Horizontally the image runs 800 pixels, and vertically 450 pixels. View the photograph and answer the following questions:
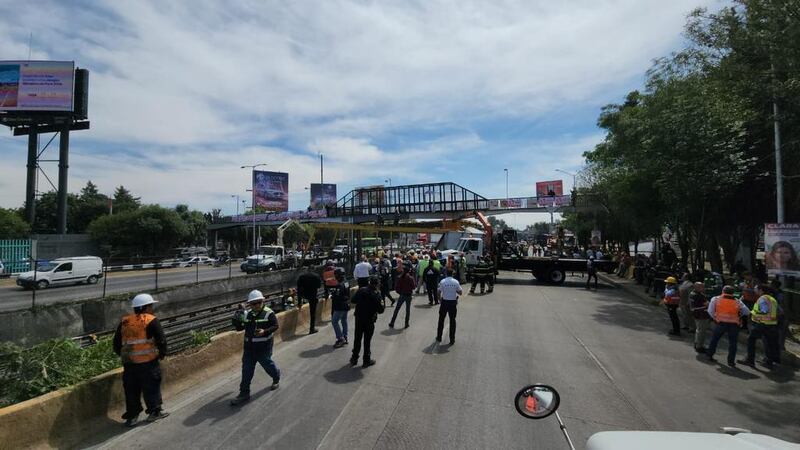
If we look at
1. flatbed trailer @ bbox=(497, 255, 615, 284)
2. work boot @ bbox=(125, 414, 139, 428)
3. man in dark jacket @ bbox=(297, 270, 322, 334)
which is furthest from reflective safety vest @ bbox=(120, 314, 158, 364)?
flatbed trailer @ bbox=(497, 255, 615, 284)

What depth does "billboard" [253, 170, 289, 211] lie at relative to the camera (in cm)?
7225

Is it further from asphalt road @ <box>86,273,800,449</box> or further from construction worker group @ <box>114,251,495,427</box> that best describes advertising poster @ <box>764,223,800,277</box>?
construction worker group @ <box>114,251,495,427</box>

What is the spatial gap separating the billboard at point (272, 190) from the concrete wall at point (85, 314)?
57752 mm

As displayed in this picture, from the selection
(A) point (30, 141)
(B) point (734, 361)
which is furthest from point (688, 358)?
(A) point (30, 141)

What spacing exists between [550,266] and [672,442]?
2406 cm

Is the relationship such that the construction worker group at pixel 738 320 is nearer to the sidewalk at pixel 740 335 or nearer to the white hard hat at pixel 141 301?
the sidewalk at pixel 740 335

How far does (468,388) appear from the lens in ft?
23.5

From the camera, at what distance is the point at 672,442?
225 centimetres

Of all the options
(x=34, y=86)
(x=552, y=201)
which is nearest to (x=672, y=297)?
(x=552, y=201)

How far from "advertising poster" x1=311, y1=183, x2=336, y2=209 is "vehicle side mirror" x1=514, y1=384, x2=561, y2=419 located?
7511 centimetres

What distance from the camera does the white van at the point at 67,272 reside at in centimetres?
2603

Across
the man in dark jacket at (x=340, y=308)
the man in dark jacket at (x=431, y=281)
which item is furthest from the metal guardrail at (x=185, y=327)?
the man in dark jacket at (x=431, y=281)

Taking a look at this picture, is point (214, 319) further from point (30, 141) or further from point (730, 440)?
point (30, 141)

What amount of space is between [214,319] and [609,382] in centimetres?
906
